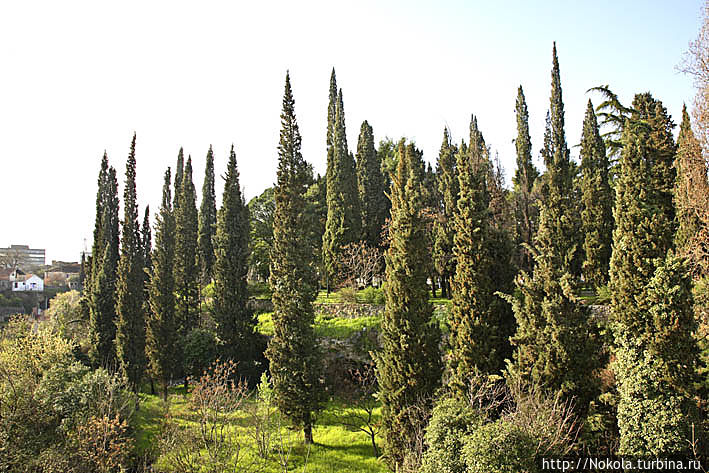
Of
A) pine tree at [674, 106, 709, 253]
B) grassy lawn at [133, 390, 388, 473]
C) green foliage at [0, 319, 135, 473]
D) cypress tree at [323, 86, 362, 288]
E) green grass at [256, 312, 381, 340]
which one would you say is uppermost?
cypress tree at [323, 86, 362, 288]

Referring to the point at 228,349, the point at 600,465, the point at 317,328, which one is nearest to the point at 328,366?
the point at 317,328

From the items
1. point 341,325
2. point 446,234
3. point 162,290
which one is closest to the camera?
point 341,325

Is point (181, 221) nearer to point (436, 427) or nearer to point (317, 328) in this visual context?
point (317, 328)

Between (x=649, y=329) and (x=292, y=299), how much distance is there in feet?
43.3

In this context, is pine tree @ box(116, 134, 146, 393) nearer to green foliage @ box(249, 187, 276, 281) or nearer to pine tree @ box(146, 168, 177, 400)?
pine tree @ box(146, 168, 177, 400)

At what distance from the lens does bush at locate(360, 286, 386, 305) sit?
26.0m

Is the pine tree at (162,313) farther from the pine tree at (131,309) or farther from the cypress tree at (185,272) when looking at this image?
the cypress tree at (185,272)

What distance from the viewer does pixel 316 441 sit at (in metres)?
18.3

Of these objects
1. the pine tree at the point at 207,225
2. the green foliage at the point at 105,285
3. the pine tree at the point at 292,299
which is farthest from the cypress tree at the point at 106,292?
the pine tree at the point at 292,299

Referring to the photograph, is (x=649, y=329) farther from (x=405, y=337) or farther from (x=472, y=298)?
(x=405, y=337)

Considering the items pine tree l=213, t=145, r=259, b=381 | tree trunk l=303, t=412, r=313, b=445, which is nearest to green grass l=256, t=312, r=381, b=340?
pine tree l=213, t=145, r=259, b=381

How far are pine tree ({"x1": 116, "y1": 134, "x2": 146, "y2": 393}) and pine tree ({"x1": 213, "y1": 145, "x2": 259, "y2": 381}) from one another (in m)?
4.95

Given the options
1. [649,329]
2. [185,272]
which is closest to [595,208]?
[649,329]

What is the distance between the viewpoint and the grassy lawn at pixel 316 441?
16250 millimetres
